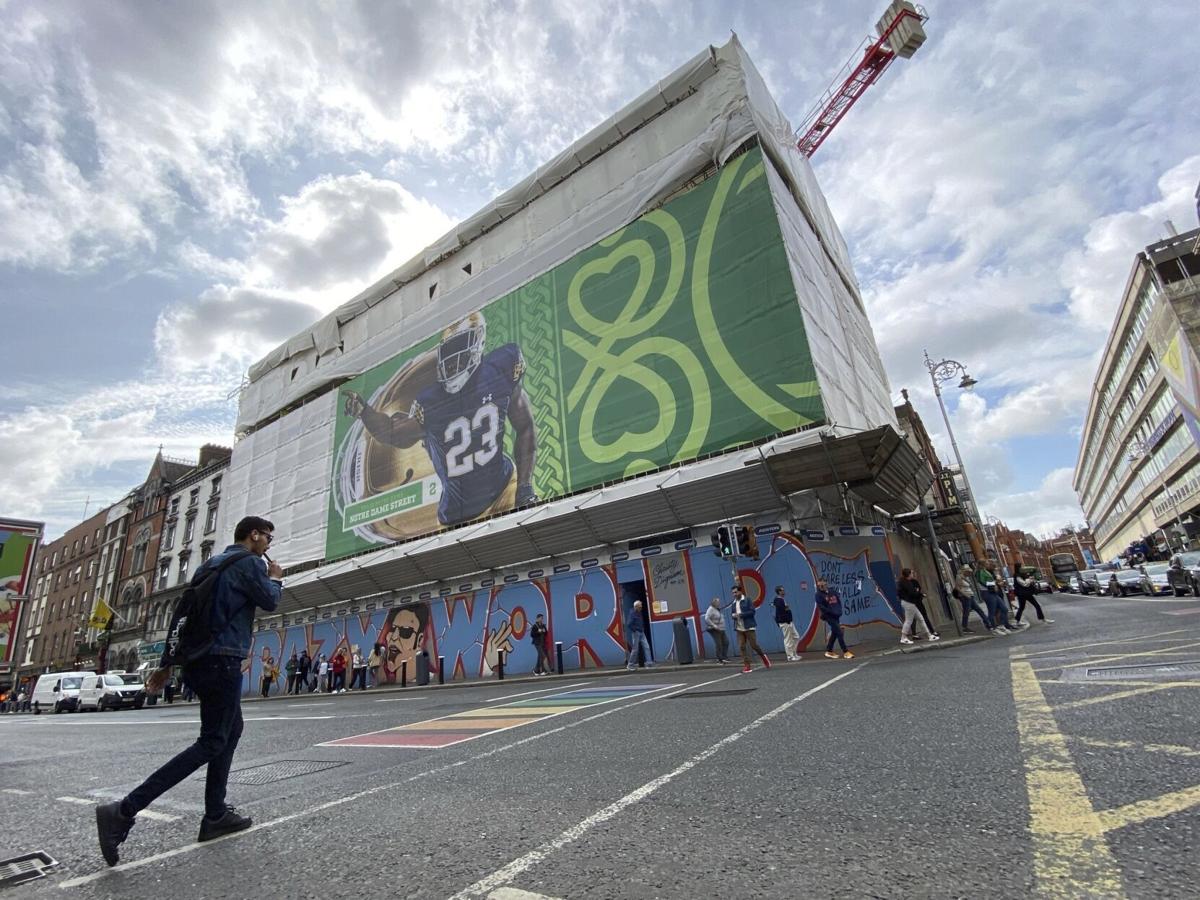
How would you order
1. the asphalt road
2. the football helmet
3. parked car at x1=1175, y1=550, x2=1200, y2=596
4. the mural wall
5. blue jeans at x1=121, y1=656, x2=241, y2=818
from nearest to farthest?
the asphalt road
blue jeans at x1=121, y1=656, x2=241, y2=818
the mural wall
parked car at x1=1175, y1=550, x2=1200, y2=596
the football helmet

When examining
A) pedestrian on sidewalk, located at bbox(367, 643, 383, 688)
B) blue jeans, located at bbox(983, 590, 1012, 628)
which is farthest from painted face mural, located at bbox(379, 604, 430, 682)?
blue jeans, located at bbox(983, 590, 1012, 628)

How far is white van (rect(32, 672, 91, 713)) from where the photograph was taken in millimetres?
27078

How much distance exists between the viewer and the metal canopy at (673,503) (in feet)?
51.5

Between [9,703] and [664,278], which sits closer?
[664,278]

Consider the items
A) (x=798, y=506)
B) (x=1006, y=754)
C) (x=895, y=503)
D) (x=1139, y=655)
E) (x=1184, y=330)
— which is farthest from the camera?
(x=1184, y=330)

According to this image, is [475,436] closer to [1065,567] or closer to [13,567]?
[13,567]

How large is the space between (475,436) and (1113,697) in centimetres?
2197

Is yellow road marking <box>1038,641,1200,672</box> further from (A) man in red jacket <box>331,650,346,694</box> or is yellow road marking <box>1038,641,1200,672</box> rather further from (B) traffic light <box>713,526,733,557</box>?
(A) man in red jacket <box>331,650,346,694</box>

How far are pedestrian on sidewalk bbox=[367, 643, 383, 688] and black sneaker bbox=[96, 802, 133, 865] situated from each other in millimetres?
22216

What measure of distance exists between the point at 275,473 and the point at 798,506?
2912cm

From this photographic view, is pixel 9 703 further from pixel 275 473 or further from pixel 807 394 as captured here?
pixel 807 394

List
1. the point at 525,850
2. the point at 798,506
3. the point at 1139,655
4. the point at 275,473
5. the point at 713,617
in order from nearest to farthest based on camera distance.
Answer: the point at 525,850 < the point at 1139,655 < the point at 713,617 < the point at 798,506 < the point at 275,473

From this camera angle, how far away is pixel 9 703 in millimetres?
42250

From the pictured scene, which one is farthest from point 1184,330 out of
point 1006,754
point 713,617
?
point 1006,754
